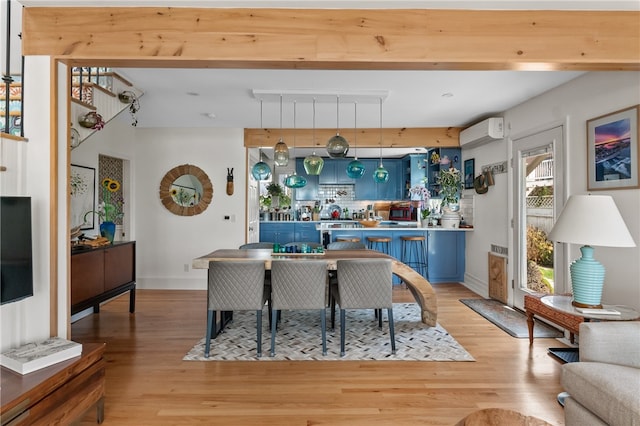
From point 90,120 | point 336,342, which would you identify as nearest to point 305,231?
point 336,342

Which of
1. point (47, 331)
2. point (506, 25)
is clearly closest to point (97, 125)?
point (47, 331)

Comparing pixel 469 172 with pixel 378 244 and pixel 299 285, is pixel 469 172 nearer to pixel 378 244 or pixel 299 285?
pixel 378 244

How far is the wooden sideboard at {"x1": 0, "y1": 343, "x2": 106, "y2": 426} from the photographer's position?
5.20ft

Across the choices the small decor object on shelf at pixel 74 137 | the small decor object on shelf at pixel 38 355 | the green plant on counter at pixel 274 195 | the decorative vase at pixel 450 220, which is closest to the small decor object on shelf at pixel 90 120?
the small decor object on shelf at pixel 74 137

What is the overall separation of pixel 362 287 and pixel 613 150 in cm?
240

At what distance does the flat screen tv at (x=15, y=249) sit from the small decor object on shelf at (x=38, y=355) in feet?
0.97

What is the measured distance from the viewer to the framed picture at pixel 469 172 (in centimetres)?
578

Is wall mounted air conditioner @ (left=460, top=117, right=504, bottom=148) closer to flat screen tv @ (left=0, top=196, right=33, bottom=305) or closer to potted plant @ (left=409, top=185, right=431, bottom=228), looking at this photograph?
potted plant @ (left=409, top=185, right=431, bottom=228)

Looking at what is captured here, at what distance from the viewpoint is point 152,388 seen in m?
2.59

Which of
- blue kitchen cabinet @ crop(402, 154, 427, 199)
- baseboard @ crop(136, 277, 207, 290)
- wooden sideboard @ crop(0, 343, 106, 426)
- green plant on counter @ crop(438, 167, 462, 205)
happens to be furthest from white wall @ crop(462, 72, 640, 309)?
baseboard @ crop(136, 277, 207, 290)

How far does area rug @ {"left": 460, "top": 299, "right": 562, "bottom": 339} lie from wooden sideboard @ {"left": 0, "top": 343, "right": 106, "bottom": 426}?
3.64m

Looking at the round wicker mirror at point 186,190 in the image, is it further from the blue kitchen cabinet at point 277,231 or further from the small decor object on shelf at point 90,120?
the small decor object on shelf at point 90,120

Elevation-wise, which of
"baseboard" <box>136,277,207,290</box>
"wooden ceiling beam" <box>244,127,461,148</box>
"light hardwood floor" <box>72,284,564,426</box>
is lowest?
"light hardwood floor" <box>72,284,564,426</box>

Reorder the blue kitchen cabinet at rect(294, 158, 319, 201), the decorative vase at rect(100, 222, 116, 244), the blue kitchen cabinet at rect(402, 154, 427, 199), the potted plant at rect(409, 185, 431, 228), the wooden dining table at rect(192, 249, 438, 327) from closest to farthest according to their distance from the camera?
1. the wooden dining table at rect(192, 249, 438, 327)
2. the decorative vase at rect(100, 222, 116, 244)
3. the potted plant at rect(409, 185, 431, 228)
4. the blue kitchen cabinet at rect(402, 154, 427, 199)
5. the blue kitchen cabinet at rect(294, 158, 319, 201)
